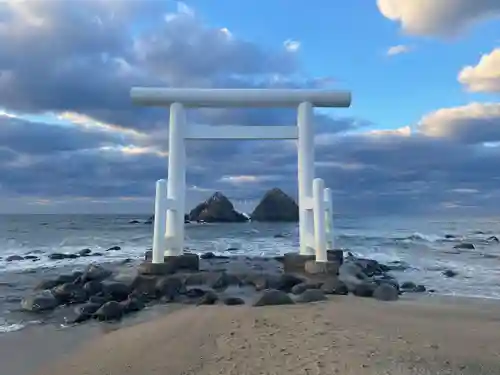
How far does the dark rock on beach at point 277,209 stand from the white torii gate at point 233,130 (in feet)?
161

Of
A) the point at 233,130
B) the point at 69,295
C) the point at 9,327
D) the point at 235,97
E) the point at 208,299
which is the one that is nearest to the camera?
the point at 9,327

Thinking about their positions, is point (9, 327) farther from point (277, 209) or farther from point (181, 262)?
point (277, 209)

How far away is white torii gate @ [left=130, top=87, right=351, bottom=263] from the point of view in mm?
11461

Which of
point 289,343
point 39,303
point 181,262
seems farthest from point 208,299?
point 289,343

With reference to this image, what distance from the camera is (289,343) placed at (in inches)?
210

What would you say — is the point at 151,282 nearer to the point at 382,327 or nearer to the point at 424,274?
the point at 382,327

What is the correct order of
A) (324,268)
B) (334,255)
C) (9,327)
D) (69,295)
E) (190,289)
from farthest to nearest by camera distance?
(334,255)
(324,268)
(190,289)
(69,295)
(9,327)

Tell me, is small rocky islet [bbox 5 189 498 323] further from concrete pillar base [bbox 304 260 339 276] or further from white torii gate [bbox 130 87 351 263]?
white torii gate [bbox 130 87 351 263]

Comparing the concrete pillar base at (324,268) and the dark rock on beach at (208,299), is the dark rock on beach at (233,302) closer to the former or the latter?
the dark rock on beach at (208,299)

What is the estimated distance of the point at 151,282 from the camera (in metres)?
9.88

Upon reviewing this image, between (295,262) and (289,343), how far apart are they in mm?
6120

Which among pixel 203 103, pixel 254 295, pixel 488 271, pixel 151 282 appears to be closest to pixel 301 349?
pixel 254 295

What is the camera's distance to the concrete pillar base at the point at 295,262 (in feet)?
37.0

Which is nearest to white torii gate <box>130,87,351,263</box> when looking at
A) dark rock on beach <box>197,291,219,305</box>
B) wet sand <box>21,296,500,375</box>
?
dark rock on beach <box>197,291,219,305</box>
